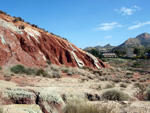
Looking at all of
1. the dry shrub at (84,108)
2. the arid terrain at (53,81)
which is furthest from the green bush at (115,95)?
the dry shrub at (84,108)

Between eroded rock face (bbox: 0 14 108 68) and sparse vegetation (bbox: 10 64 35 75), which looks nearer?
sparse vegetation (bbox: 10 64 35 75)

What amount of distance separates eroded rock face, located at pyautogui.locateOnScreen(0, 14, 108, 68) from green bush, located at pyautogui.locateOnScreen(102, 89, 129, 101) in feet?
44.3

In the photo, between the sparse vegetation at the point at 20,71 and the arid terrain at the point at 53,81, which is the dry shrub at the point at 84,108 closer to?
the arid terrain at the point at 53,81

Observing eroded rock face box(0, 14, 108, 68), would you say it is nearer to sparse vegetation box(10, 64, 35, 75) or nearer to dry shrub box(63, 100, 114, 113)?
sparse vegetation box(10, 64, 35, 75)

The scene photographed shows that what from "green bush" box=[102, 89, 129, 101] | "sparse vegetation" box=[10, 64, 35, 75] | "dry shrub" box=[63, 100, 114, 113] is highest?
"sparse vegetation" box=[10, 64, 35, 75]

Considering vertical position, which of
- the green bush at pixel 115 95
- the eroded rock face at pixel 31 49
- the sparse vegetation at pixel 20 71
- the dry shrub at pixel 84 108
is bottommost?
the green bush at pixel 115 95

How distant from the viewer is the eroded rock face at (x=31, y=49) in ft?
66.6

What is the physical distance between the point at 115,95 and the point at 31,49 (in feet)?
57.4

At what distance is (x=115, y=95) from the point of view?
887 cm

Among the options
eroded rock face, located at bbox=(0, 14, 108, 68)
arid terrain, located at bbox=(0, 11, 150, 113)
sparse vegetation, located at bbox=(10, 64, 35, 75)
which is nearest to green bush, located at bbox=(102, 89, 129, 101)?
arid terrain, located at bbox=(0, 11, 150, 113)

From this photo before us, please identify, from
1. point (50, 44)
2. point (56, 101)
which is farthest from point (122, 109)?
point (50, 44)

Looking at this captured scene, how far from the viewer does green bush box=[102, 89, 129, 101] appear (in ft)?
28.7

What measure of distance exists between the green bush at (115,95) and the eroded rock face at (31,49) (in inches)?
532

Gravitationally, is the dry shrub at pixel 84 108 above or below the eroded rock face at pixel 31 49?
below
